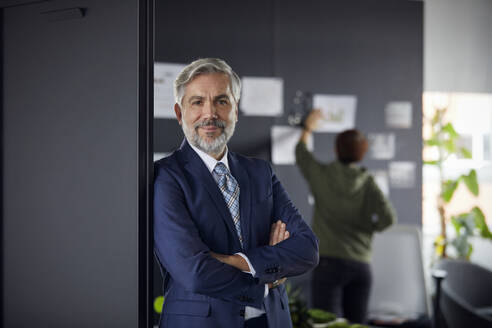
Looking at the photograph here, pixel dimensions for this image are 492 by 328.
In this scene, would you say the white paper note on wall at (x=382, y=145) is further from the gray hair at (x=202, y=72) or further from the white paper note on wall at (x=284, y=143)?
the gray hair at (x=202, y=72)

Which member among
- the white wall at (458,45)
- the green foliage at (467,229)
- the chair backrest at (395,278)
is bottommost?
the chair backrest at (395,278)

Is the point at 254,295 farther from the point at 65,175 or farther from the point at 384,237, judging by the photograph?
the point at 384,237

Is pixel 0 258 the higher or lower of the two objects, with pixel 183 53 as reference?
lower

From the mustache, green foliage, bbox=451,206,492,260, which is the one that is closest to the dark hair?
green foliage, bbox=451,206,492,260

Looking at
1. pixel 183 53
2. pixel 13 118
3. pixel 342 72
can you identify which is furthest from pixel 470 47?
pixel 13 118

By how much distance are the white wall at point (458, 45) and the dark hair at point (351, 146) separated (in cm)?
62

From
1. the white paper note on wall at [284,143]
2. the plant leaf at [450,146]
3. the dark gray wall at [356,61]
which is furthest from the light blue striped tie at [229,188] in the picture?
the plant leaf at [450,146]

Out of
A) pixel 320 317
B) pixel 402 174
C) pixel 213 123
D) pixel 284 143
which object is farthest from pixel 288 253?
pixel 402 174

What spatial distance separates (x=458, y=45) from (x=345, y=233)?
1600mm

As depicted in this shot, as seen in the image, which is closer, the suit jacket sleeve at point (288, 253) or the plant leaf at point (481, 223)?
the suit jacket sleeve at point (288, 253)

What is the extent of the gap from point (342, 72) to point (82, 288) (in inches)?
91.2

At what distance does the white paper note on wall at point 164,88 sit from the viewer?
1472 mm

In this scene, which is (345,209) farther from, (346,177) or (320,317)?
(320,317)

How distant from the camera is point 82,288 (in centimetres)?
155
